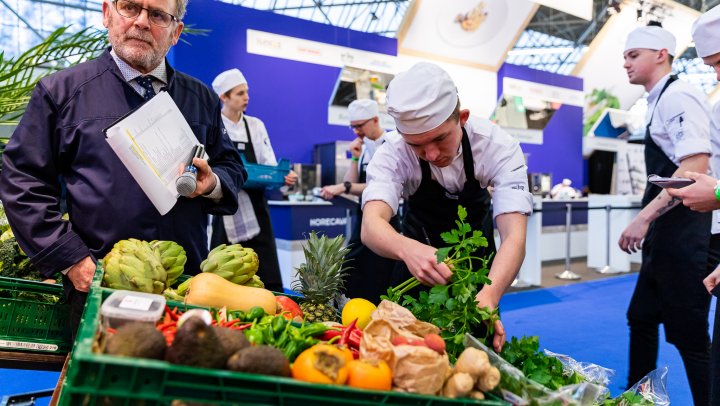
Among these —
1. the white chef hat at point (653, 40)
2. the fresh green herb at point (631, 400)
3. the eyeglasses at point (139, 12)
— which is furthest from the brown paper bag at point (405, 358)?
the white chef hat at point (653, 40)

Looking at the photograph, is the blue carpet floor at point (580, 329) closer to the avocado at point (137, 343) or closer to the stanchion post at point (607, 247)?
the stanchion post at point (607, 247)

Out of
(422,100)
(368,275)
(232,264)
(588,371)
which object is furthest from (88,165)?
(368,275)

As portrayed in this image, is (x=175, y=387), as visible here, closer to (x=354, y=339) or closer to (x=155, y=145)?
(x=354, y=339)

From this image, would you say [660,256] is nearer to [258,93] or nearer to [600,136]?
[258,93]

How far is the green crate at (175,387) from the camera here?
0.68 m

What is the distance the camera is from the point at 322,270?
1.65 m

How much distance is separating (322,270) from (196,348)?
908 mm

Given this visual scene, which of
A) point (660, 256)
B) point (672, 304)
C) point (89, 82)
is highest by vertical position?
point (89, 82)

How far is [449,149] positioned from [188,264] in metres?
0.93

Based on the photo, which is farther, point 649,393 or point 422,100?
point 422,100

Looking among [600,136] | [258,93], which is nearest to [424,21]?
[258,93]

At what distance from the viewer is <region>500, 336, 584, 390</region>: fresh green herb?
118 cm

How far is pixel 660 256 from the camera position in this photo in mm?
2738

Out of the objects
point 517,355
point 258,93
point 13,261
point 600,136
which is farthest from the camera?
point 600,136
